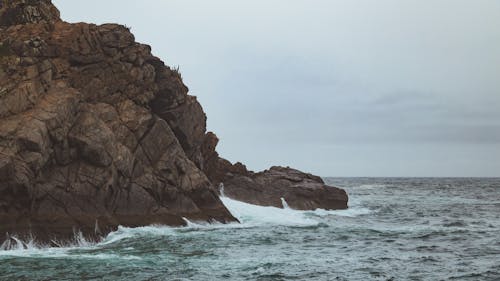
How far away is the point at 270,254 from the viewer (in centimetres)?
2966

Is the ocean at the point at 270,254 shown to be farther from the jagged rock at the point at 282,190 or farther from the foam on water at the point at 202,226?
the jagged rock at the point at 282,190

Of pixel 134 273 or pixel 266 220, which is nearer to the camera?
pixel 134 273

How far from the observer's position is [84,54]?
3859cm

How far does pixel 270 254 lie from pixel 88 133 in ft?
45.4

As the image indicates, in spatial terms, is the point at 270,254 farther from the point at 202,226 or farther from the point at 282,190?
the point at 282,190

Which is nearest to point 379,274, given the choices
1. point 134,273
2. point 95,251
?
point 134,273

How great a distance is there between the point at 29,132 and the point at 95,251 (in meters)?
7.84

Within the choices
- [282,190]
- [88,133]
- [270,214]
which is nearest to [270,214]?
[270,214]

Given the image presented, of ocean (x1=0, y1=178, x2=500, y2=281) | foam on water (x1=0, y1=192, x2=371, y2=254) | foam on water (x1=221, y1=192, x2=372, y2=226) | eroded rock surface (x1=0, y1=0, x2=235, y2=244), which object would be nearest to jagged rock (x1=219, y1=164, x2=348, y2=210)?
foam on water (x1=0, y1=192, x2=371, y2=254)

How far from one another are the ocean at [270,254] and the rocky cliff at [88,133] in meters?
1.75

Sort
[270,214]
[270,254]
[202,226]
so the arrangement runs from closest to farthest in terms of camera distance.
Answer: [270,254], [202,226], [270,214]

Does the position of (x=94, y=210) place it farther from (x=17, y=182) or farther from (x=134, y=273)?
(x=134, y=273)

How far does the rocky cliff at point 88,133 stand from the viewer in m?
30.7

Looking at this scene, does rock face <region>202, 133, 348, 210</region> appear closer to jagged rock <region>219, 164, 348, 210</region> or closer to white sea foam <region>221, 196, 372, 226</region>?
jagged rock <region>219, 164, 348, 210</region>
